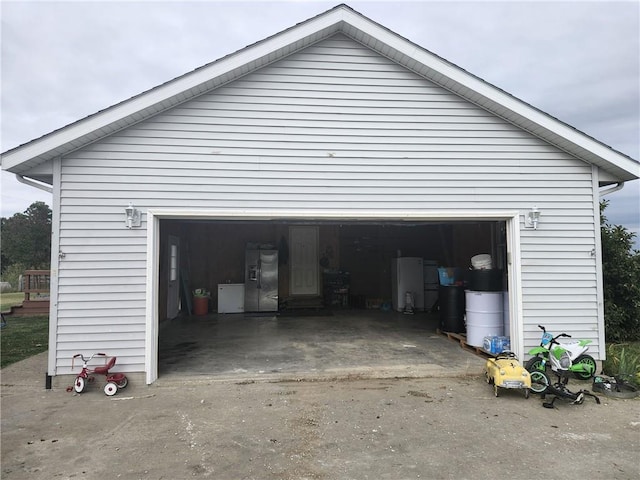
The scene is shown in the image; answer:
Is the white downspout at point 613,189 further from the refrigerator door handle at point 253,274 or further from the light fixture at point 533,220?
→ the refrigerator door handle at point 253,274

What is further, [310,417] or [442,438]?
[310,417]

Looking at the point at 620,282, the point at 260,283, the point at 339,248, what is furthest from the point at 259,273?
the point at 620,282

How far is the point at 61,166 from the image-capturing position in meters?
5.24

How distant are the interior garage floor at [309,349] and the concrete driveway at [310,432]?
0.40 metres

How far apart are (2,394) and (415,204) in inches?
236

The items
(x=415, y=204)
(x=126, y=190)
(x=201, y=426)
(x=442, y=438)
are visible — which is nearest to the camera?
(x=442, y=438)

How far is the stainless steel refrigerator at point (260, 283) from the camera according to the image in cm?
1154

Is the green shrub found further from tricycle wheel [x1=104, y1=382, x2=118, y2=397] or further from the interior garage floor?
tricycle wheel [x1=104, y1=382, x2=118, y2=397]

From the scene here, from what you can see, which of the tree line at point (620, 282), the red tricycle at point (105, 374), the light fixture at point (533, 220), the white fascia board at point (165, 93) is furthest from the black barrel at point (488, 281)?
the red tricycle at point (105, 374)

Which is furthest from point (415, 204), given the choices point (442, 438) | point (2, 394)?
point (2, 394)

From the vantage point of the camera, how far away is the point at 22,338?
8.61 meters

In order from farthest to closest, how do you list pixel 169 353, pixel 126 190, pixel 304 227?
pixel 304 227 < pixel 169 353 < pixel 126 190

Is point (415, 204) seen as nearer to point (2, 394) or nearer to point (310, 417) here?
point (310, 417)

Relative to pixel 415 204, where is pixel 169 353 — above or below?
below
